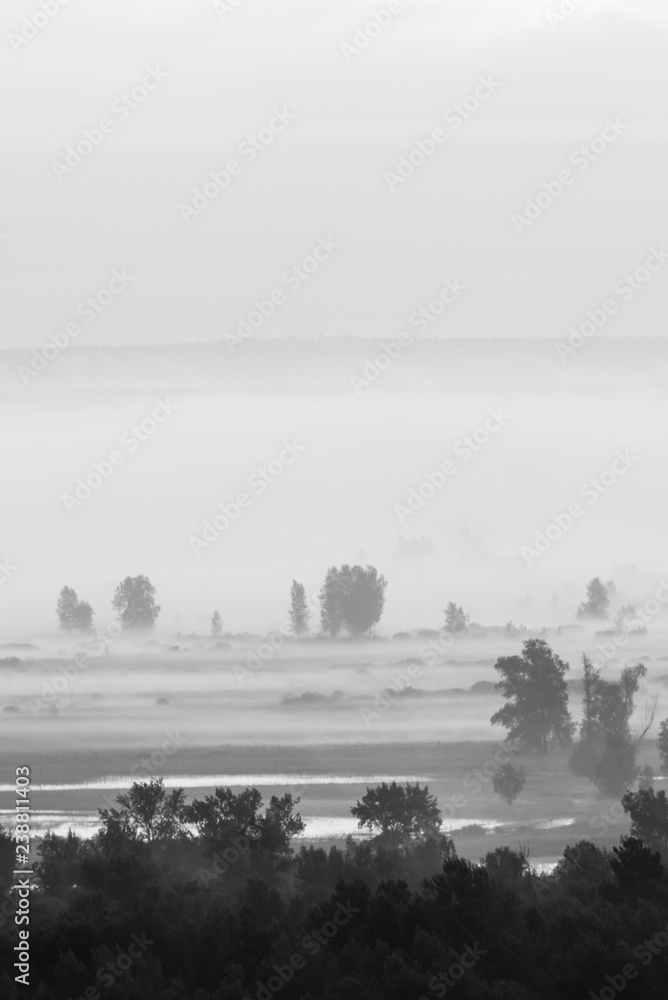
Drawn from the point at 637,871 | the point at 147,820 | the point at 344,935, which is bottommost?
the point at 344,935

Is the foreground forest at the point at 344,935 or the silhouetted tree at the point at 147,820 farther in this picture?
the silhouetted tree at the point at 147,820

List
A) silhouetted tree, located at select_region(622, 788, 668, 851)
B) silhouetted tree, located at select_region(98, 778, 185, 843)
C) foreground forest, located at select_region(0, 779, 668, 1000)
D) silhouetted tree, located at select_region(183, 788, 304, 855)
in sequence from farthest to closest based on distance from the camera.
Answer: silhouetted tree, located at select_region(98, 778, 185, 843) < silhouetted tree, located at select_region(622, 788, 668, 851) < silhouetted tree, located at select_region(183, 788, 304, 855) < foreground forest, located at select_region(0, 779, 668, 1000)

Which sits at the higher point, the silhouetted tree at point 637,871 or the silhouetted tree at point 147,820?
the silhouetted tree at point 147,820

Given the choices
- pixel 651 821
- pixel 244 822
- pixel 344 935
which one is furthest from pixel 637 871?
pixel 244 822

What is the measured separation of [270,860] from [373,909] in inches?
1931

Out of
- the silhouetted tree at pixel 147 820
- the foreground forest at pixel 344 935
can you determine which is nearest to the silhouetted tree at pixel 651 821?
the foreground forest at pixel 344 935

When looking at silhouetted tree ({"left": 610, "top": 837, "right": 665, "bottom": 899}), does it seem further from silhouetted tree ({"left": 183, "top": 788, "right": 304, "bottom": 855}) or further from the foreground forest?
silhouetted tree ({"left": 183, "top": 788, "right": 304, "bottom": 855})

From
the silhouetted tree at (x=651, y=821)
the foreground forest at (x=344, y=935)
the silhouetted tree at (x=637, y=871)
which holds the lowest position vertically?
the foreground forest at (x=344, y=935)

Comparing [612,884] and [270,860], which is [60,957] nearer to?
[612,884]

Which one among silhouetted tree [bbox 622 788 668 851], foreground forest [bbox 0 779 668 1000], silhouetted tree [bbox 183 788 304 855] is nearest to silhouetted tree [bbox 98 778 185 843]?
silhouetted tree [bbox 183 788 304 855]

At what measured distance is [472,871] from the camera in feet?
408

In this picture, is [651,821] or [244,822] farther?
[244,822]

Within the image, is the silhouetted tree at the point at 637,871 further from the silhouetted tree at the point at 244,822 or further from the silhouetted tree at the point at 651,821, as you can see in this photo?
the silhouetted tree at the point at 244,822

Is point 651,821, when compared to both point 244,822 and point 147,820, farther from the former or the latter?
point 147,820
